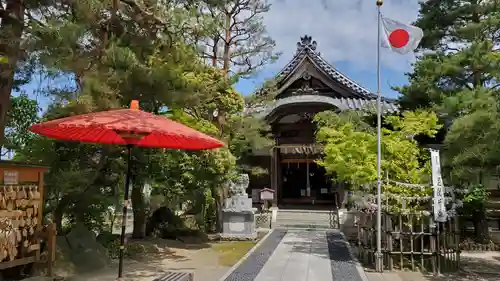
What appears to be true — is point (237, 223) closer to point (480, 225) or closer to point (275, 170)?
point (275, 170)

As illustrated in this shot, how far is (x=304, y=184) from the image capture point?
26000 mm

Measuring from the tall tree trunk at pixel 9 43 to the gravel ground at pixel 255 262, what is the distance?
17.4 ft

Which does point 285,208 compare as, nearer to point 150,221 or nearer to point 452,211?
point 150,221

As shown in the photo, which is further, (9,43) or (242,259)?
(242,259)

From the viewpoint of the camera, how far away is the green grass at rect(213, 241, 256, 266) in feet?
36.5

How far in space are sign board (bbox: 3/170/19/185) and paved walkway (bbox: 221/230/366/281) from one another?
425cm

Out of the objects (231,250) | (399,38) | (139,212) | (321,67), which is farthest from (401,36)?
(321,67)

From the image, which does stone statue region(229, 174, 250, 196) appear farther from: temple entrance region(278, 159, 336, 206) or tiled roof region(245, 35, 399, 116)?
temple entrance region(278, 159, 336, 206)

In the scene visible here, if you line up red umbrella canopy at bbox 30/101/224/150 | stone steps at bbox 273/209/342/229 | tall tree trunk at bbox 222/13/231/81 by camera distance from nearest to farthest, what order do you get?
red umbrella canopy at bbox 30/101/224/150 → tall tree trunk at bbox 222/13/231/81 → stone steps at bbox 273/209/342/229

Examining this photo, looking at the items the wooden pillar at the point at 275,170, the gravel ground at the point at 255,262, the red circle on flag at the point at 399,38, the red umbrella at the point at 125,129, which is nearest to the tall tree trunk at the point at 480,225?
the gravel ground at the point at 255,262

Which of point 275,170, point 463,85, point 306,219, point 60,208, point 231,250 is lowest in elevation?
point 231,250

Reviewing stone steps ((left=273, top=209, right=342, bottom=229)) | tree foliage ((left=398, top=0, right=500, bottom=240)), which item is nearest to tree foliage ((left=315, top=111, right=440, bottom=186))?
tree foliage ((left=398, top=0, right=500, bottom=240))

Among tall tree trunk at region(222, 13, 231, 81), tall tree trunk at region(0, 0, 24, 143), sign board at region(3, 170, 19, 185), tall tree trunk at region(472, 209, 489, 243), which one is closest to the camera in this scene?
tall tree trunk at region(0, 0, 24, 143)

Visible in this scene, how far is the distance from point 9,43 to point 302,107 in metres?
16.4
